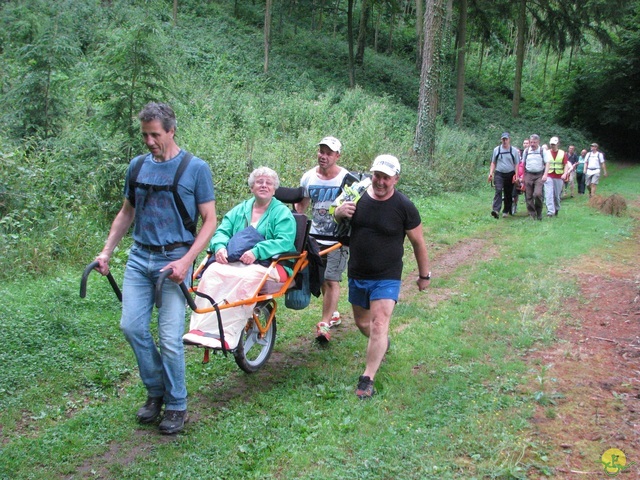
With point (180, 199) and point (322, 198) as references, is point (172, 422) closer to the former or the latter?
point (180, 199)

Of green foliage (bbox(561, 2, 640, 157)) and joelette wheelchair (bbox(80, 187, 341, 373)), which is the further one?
green foliage (bbox(561, 2, 640, 157))

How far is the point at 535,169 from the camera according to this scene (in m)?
14.7

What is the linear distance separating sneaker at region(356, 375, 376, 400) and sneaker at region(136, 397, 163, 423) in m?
1.62

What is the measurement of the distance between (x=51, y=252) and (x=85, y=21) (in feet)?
69.6

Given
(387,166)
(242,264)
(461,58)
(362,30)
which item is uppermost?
(362,30)

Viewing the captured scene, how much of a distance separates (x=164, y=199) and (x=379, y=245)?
1.92 metres

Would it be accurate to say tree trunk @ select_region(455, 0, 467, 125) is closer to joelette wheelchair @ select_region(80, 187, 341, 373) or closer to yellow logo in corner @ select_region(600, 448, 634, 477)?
joelette wheelchair @ select_region(80, 187, 341, 373)

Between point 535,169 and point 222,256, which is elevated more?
point 535,169

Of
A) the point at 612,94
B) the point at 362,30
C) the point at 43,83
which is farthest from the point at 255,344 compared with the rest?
the point at 612,94

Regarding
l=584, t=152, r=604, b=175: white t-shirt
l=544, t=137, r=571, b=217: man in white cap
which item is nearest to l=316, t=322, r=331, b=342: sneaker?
l=544, t=137, r=571, b=217: man in white cap

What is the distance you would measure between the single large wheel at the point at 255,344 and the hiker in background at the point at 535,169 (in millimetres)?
10578

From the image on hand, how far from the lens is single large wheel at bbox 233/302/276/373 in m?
5.40

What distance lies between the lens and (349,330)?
714cm

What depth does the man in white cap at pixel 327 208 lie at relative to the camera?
6410 millimetres
